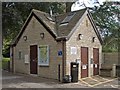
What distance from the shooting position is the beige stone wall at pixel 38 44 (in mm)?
16812

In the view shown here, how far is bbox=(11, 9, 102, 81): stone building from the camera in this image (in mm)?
16531

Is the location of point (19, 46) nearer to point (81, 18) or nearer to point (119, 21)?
point (81, 18)

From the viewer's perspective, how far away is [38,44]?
18453 mm

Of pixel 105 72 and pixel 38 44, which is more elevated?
pixel 38 44

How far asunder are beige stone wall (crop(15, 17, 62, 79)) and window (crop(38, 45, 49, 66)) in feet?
0.94

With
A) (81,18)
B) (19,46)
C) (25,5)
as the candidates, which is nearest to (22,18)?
(25,5)

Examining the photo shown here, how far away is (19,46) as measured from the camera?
68.2 ft

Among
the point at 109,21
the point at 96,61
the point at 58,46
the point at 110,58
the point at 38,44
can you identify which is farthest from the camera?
the point at 109,21

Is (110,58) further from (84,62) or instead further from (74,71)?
(74,71)

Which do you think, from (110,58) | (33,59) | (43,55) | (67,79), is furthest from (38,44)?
(110,58)

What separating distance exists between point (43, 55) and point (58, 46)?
5.85 ft

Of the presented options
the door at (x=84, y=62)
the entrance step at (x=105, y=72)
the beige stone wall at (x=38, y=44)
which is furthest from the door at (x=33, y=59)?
the entrance step at (x=105, y=72)

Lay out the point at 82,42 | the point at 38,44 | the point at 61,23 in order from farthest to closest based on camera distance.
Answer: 1. the point at 61,23
2. the point at 38,44
3. the point at 82,42

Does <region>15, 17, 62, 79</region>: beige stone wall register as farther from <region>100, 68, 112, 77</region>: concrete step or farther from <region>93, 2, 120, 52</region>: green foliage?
<region>93, 2, 120, 52</region>: green foliage
